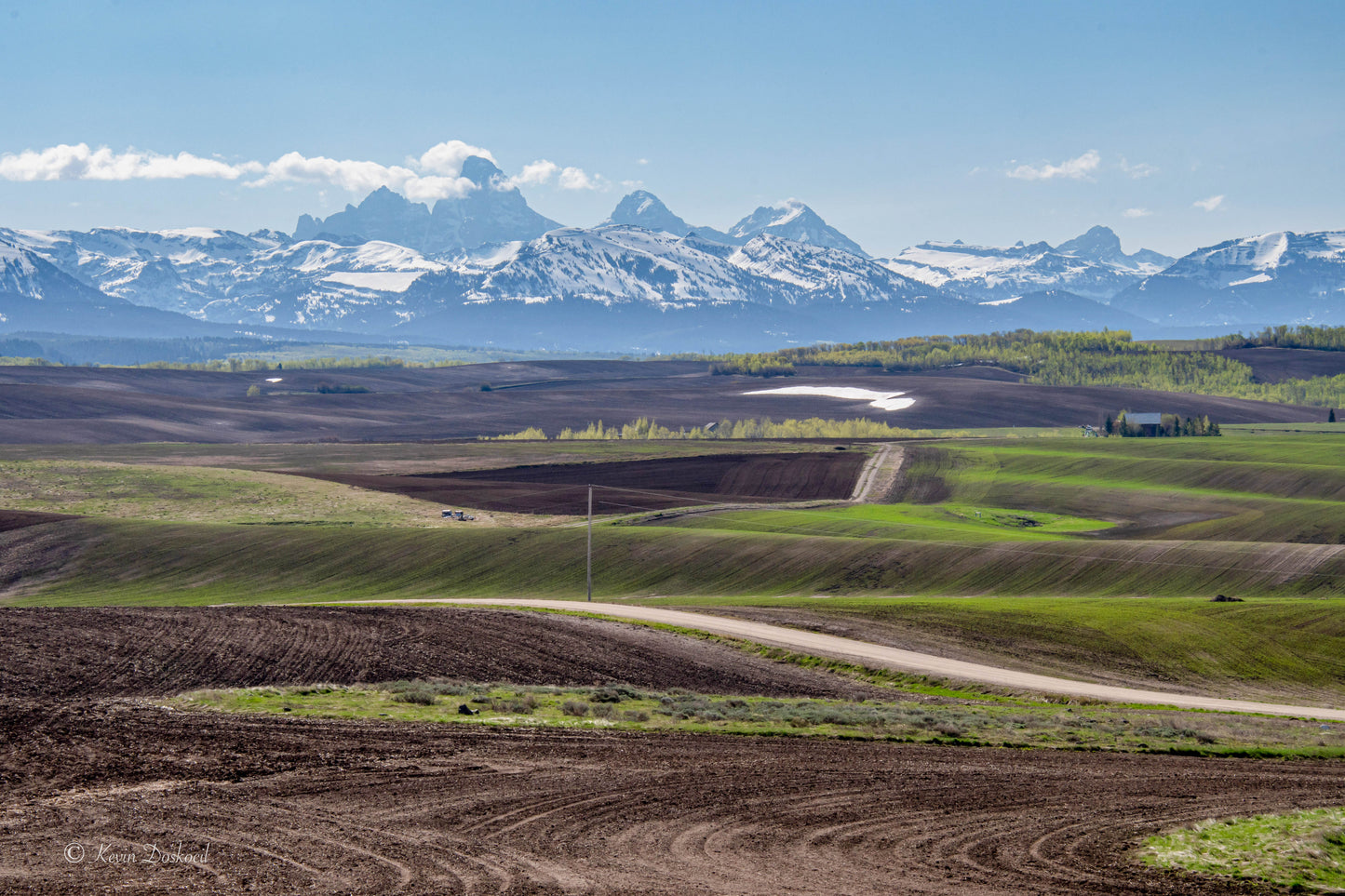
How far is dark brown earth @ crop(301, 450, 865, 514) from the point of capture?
340ft

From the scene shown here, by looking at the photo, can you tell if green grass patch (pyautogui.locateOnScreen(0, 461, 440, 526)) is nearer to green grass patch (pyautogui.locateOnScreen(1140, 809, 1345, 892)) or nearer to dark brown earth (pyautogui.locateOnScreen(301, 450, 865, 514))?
dark brown earth (pyautogui.locateOnScreen(301, 450, 865, 514))

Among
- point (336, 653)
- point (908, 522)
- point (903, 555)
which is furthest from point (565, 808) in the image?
point (908, 522)

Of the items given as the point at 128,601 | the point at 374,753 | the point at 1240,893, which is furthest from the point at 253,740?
the point at 128,601

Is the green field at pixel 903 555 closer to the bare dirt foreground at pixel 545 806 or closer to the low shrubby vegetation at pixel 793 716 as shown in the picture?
the low shrubby vegetation at pixel 793 716

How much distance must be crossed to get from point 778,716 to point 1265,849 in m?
13.9

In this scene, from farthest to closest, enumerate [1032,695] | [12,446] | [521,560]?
1. [12,446]
2. [521,560]
3. [1032,695]

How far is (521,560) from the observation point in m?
74.7

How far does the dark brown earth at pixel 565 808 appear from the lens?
17.8m

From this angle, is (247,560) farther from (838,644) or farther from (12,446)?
(12,446)

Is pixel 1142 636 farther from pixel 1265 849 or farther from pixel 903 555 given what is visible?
pixel 1265 849

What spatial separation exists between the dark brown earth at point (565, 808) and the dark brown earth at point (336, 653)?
5812mm

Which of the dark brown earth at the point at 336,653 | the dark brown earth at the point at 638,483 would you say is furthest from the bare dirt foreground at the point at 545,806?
the dark brown earth at the point at 638,483

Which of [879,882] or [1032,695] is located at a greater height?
[879,882]

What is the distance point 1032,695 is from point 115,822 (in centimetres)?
2907
